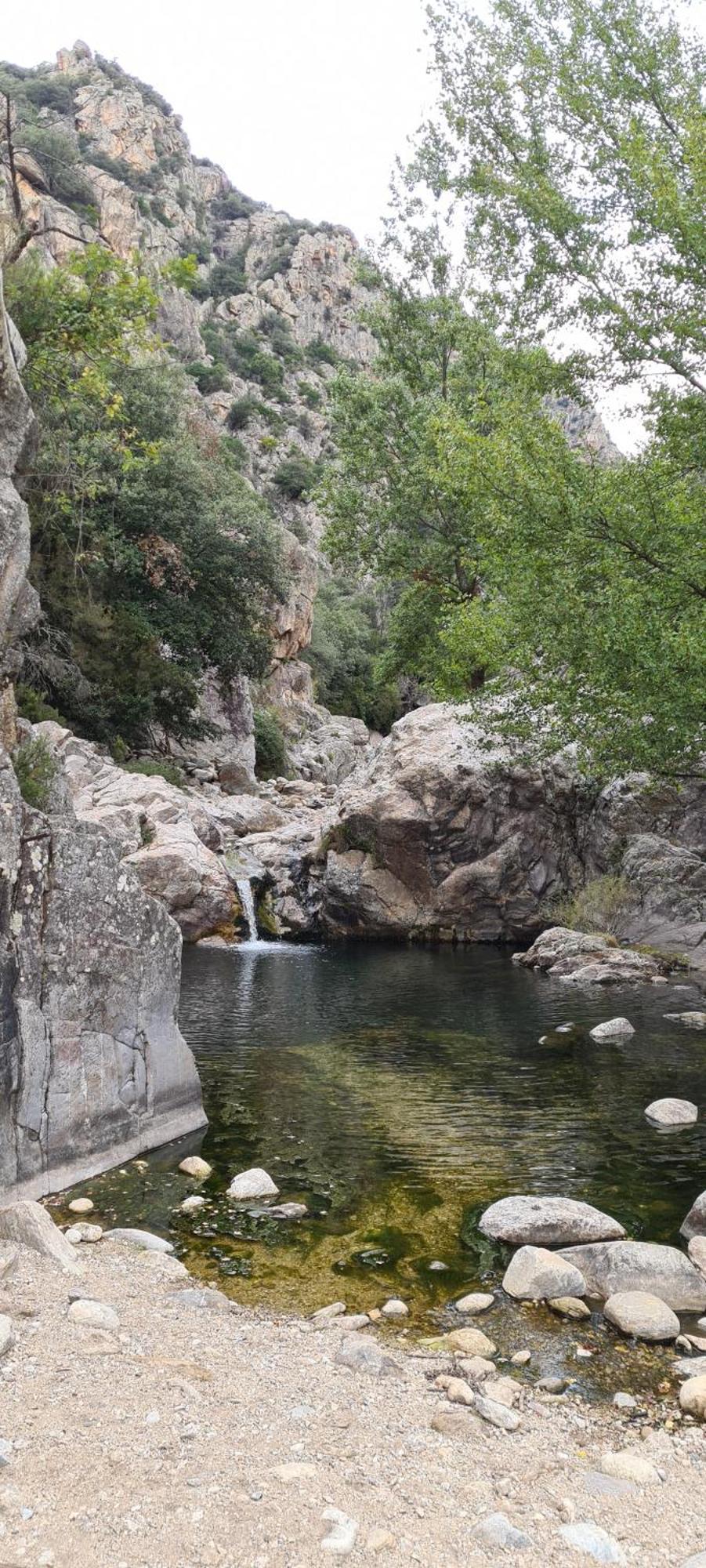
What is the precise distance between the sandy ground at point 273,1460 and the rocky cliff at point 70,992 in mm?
1940

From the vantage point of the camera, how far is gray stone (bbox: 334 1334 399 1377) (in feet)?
15.1

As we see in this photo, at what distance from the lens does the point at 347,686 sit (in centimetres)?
6262

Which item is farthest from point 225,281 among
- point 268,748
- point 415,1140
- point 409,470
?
point 415,1140

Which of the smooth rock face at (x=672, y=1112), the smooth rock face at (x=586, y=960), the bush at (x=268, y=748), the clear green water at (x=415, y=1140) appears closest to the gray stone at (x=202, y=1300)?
the clear green water at (x=415, y=1140)

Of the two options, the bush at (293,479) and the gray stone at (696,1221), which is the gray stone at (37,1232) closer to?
the gray stone at (696,1221)

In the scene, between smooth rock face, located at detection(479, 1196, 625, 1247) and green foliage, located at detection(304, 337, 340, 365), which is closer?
smooth rock face, located at detection(479, 1196, 625, 1247)

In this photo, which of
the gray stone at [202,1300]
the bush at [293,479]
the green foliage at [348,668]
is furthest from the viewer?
the bush at [293,479]

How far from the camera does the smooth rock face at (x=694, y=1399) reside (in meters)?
4.36

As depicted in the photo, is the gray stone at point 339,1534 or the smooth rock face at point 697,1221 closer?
the gray stone at point 339,1534

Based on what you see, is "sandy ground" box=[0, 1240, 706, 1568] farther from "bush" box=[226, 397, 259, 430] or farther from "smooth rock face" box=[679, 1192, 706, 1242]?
"bush" box=[226, 397, 259, 430]

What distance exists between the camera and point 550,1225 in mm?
6336

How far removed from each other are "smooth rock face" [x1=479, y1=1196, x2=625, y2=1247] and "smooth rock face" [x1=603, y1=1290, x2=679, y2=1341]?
0.86 meters

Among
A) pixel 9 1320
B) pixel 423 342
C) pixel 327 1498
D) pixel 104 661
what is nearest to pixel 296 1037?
pixel 9 1320

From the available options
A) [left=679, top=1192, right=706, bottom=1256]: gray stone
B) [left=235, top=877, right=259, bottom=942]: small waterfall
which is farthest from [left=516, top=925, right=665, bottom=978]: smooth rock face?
[left=679, top=1192, right=706, bottom=1256]: gray stone
